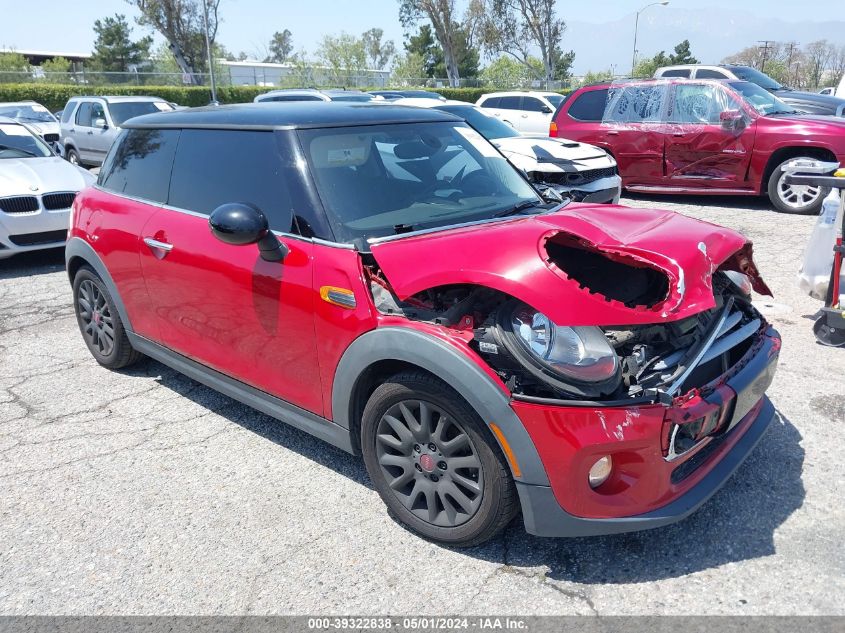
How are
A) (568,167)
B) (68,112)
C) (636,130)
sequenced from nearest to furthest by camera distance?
(568,167), (636,130), (68,112)

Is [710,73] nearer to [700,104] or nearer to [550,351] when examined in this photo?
[700,104]

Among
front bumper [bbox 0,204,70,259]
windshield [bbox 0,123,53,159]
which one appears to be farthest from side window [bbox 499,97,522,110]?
front bumper [bbox 0,204,70,259]

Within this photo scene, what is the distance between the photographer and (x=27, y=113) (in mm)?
17781

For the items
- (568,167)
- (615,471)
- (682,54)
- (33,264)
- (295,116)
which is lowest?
(33,264)

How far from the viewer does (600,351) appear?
250 centimetres

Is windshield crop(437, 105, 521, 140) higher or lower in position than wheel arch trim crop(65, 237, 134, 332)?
higher

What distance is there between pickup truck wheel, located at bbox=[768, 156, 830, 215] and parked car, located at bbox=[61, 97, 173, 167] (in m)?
11.4

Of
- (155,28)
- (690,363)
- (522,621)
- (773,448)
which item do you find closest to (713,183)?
(773,448)

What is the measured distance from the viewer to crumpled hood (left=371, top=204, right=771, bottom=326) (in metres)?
2.39

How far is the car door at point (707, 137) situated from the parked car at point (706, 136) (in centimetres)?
1

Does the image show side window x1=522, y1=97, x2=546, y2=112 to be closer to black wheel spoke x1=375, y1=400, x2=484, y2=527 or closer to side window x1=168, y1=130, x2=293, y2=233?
side window x1=168, y1=130, x2=293, y2=233

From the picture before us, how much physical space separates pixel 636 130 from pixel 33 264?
8.40m

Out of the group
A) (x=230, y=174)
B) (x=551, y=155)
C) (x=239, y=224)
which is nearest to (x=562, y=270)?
(x=239, y=224)

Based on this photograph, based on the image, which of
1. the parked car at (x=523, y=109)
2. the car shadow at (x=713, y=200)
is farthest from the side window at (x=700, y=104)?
the parked car at (x=523, y=109)
